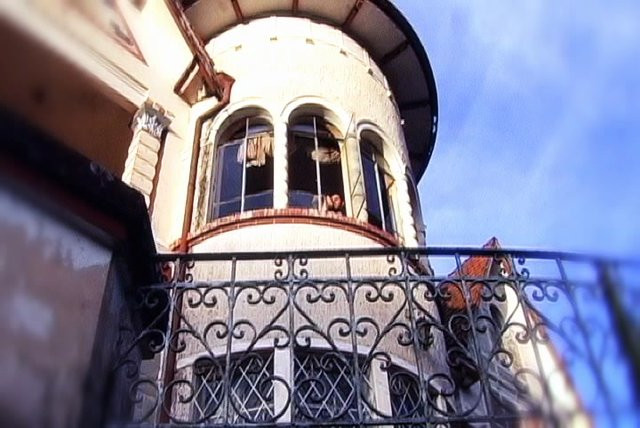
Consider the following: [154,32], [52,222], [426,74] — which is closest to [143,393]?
[52,222]

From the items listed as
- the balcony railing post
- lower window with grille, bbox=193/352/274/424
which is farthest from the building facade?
the balcony railing post

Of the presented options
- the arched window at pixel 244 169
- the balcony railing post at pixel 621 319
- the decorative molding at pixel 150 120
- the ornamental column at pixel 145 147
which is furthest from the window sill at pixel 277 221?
the balcony railing post at pixel 621 319

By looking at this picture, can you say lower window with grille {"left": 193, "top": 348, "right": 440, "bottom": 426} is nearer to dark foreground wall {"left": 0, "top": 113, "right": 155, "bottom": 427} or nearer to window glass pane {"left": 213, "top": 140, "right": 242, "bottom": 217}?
dark foreground wall {"left": 0, "top": 113, "right": 155, "bottom": 427}

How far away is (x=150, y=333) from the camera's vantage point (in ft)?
14.4

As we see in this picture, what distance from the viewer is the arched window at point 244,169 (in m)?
8.53

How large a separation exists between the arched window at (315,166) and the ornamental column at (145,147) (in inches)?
67.4

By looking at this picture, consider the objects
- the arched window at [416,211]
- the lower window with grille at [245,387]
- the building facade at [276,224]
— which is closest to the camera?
the building facade at [276,224]

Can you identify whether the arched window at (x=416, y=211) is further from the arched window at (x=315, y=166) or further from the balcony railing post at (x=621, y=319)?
the balcony railing post at (x=621, y=319)

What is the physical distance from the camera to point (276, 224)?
7633 millimetres

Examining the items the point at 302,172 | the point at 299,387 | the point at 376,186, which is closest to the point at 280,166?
the point at 302,172

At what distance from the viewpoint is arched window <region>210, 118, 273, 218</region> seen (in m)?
8.53

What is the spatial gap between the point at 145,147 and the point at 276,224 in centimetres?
207

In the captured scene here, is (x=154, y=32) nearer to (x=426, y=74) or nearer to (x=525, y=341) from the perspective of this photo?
(x=426, y=74)

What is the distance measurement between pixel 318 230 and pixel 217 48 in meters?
4.50
